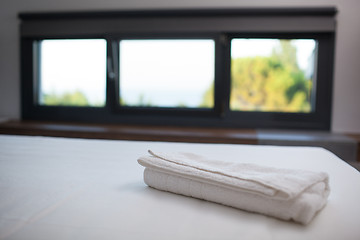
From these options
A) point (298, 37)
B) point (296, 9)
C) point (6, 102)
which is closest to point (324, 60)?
point (298, 37)

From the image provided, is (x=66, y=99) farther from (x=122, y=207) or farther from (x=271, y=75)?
(x=122, y=207)

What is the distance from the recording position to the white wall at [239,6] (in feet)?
10.0

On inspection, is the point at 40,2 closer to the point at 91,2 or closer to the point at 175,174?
the point at 91,2

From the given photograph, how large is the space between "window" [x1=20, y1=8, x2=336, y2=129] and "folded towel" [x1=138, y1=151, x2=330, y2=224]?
2261mm

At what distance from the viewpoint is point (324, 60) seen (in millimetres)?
3137

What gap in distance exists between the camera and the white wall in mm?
3057

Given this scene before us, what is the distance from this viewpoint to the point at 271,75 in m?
3.68

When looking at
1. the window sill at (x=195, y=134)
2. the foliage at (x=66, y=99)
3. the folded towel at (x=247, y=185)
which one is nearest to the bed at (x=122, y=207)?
the folded towel at (x=247, y=185)

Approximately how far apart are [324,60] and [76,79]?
7.78 feet

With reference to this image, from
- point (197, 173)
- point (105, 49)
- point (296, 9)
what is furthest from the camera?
point (105, 49)

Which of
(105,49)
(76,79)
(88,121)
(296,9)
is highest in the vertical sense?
(296,9)

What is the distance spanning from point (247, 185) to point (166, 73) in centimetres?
270

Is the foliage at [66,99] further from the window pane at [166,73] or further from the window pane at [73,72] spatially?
the window pane at [166,73]

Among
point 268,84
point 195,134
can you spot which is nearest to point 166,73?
point 195,134
